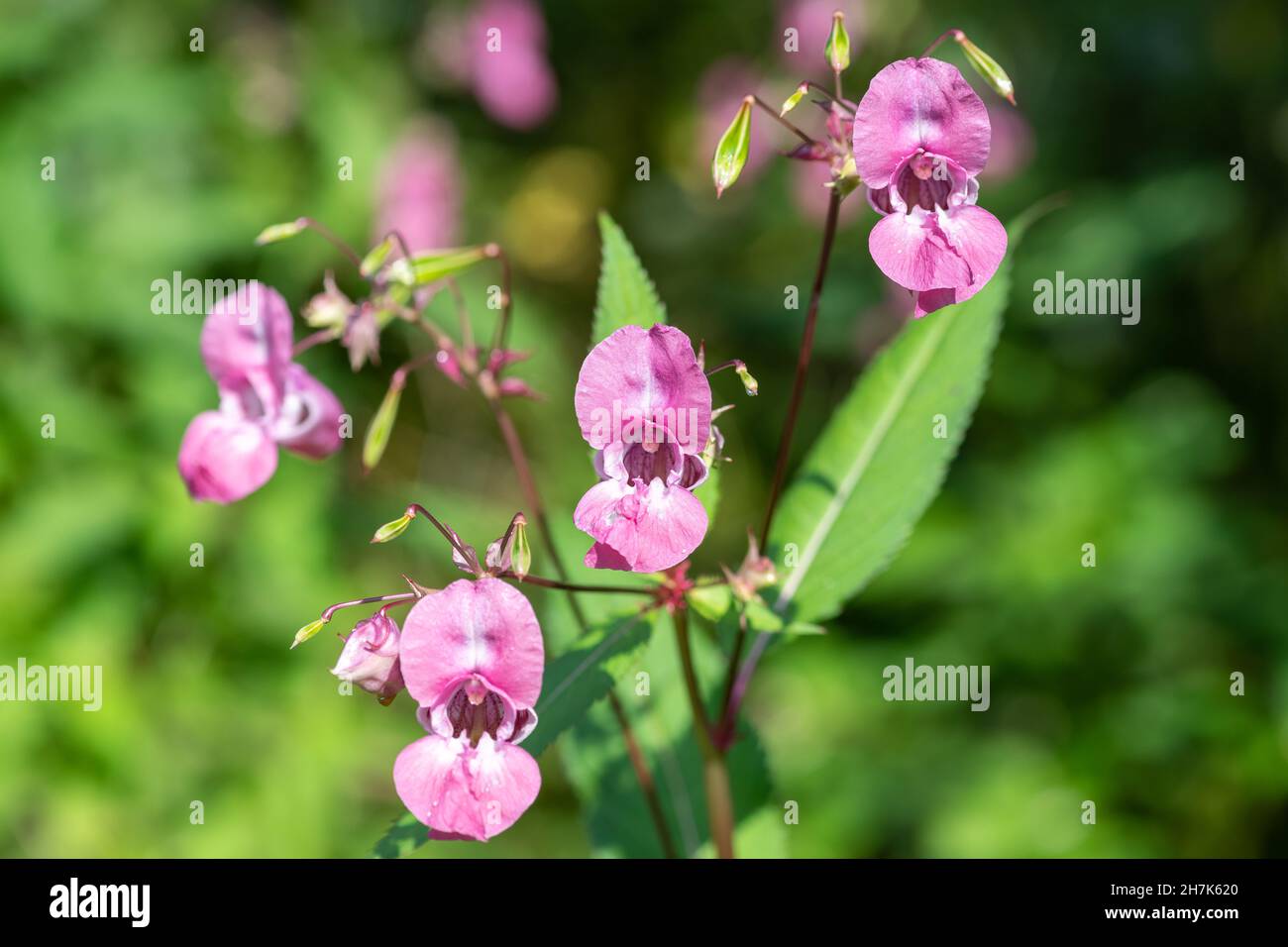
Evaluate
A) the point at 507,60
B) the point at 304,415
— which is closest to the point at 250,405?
the point at 304,415

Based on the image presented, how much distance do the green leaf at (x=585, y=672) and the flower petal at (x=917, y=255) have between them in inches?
21.3

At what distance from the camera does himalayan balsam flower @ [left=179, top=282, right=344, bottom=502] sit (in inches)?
70.1

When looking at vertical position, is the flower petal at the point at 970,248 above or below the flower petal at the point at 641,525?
above

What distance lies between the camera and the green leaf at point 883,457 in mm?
1776

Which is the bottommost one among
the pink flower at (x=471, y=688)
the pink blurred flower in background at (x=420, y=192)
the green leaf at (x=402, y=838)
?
the green leaf at (x=402, y=838)

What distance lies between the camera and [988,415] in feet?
14.0

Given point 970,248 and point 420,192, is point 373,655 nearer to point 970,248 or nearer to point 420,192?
point 970,248

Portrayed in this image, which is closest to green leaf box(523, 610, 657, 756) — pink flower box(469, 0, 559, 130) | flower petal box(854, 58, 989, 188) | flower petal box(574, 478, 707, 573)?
flower petal box(574, 478, 707, 573)

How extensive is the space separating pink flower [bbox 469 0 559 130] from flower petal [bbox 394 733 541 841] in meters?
4.29

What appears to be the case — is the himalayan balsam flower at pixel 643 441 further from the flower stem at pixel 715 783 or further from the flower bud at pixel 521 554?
the flower stem at pixel 715 783

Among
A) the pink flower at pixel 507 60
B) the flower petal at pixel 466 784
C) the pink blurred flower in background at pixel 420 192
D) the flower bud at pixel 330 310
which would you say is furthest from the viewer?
the pink flower at pixel 507 60

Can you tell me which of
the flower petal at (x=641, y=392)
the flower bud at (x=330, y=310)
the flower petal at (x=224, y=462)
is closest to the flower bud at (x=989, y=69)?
the flower petal at (x=641, y=392)
